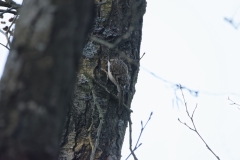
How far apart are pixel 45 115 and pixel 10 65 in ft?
0.54

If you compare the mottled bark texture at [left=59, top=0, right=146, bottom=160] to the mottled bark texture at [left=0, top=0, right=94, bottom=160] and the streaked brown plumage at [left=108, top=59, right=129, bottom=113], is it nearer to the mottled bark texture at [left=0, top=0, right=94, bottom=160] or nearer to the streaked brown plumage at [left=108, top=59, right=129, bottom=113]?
the streaked brown plumage at [left=108, top=59, right=129, bottom=113]

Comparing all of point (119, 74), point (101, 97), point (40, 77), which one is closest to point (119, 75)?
point (119, 74)

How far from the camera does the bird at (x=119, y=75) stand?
277 cm

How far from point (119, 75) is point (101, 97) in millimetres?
166

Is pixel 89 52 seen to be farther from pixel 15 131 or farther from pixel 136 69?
pixel 15 131

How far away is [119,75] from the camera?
280 centimetres

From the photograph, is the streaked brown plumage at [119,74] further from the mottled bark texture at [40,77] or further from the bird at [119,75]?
the mottled bark texture at [40,77]

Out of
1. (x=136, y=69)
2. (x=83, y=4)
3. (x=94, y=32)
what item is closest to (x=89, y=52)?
(x=94, y=32)

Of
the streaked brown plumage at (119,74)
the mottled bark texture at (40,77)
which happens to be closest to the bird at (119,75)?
the streaked brown plumage at (119,74)

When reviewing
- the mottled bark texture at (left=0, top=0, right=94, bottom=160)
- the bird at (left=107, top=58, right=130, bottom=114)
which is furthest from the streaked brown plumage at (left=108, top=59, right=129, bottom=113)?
the mottled bark texture at (left=0, top=0, right=94, bottom=160)

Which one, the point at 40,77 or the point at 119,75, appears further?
the point at 119,75

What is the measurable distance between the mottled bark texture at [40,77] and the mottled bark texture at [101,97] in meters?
1.35

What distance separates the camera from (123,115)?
2836 millimetres

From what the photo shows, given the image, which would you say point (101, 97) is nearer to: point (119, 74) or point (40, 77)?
point (119, 74)
